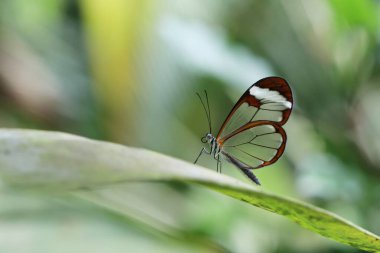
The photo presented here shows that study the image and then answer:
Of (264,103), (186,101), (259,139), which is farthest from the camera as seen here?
(186,101)

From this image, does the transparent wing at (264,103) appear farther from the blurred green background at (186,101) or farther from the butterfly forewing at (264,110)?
the blurred green background at (186,101)

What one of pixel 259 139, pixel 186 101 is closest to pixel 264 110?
pixel 259 139

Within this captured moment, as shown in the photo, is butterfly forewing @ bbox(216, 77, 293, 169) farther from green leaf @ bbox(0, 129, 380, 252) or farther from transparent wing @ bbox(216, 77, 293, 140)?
green leaf @ bbox(0, 129, 380, 252)

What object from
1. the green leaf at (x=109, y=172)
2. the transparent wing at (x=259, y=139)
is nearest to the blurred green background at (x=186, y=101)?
the transparent wing at (x=259, y=139)

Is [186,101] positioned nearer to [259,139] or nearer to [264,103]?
[259,139]

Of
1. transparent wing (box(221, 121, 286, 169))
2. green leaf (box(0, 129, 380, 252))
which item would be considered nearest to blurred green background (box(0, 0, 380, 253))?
transparent wing (box(221, 121, 286, 169))

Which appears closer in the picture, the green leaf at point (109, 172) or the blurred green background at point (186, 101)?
the green leaf at point (109, 172)
